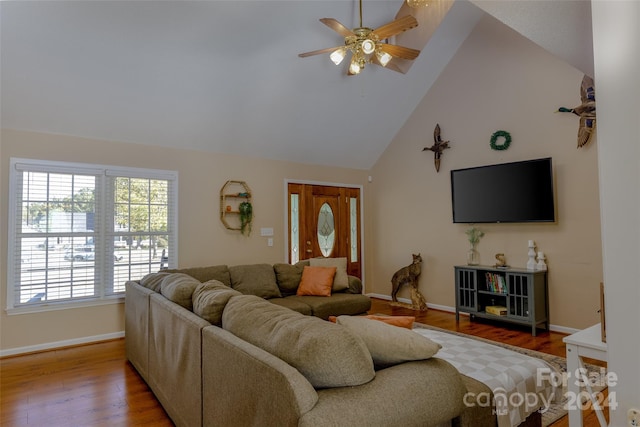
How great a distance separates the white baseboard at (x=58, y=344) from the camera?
3754 mm

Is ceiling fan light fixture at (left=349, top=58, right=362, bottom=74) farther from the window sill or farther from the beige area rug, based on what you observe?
the window sill

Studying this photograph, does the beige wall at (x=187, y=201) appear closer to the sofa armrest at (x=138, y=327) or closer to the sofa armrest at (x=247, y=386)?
the sofa armrest at (x=138, y=327)

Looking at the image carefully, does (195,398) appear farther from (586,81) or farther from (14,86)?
(586,81)

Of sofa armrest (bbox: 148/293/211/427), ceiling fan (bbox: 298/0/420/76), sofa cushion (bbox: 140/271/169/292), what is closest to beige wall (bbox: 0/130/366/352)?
sofa cushion (bbox: 140/271/169/292)

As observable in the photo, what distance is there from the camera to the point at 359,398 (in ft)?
4.11

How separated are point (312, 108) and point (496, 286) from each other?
11.3 feet

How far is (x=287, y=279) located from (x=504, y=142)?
11.2 ft

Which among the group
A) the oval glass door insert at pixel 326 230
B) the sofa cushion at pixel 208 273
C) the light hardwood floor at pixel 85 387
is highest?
the oval glass door insert at pixel 326 230

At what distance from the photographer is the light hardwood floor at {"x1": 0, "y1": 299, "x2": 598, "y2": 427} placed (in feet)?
8.23

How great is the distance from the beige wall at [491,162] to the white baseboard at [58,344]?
428 cm

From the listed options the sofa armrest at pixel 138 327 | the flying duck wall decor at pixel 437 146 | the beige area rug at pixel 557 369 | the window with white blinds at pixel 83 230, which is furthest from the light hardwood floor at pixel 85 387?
the flying duck wall decor at pixel 437 146

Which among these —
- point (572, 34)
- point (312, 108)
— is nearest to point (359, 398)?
point (572, 34)

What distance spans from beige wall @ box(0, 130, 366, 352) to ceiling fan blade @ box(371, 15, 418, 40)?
2884mm

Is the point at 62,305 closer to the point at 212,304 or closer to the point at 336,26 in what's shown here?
the point at 212,304
